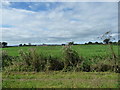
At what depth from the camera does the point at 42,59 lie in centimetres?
930

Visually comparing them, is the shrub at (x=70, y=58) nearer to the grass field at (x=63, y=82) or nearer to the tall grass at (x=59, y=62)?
the tall grass at (x=59, y=62)

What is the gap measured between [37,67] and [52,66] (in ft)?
3.05

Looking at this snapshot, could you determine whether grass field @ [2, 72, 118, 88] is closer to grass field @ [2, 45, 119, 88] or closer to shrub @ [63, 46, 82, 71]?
grass field @ [2, 45, 119, 88]

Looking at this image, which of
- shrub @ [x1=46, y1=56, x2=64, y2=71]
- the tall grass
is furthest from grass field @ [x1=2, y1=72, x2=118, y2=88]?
shrub @ [x1=46, y1=56, x2=64, y2=71]

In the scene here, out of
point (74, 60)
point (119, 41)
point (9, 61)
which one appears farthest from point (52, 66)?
point (119, 41)

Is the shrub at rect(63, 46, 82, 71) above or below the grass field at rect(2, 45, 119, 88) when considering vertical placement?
above

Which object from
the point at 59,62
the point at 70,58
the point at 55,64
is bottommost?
the point at 55,64

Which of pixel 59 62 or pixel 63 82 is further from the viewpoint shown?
pixel 59 62

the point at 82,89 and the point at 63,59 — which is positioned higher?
A: the point at 63,59

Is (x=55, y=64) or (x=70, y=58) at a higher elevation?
(x=70, y=58)

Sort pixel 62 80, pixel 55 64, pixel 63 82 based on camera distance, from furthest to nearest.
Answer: pixel 55 64 → pixel 62 80 → pixel 63 82

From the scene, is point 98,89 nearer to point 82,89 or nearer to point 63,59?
point 82,89

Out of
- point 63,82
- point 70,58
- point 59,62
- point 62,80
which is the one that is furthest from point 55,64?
point 63,82

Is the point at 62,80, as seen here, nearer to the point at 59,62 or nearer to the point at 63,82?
the point at 63,82
